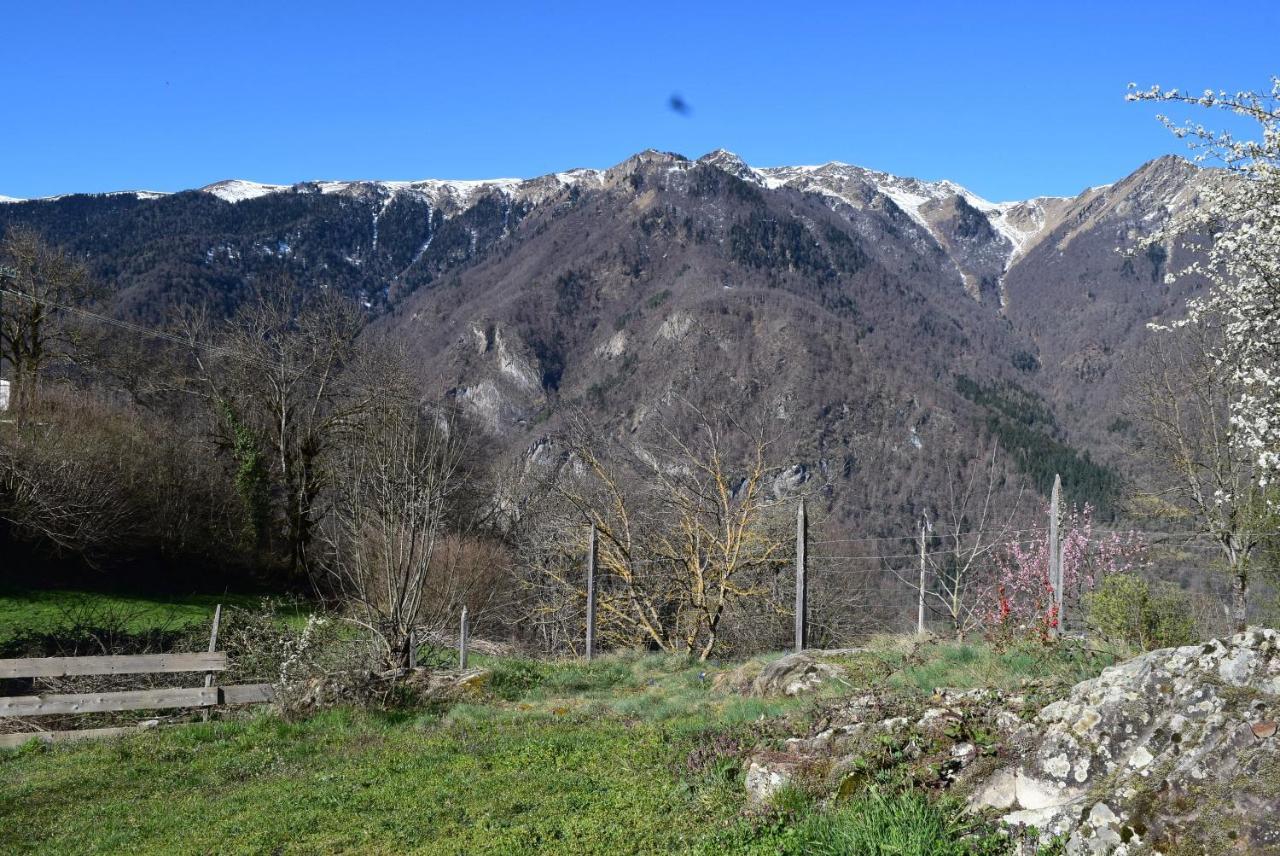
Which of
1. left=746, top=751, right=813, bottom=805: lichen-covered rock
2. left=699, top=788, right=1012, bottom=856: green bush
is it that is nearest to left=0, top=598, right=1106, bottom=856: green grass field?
left=699, top=788, right=1012, bottom=856: green bush

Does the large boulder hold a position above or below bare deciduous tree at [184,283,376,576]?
below

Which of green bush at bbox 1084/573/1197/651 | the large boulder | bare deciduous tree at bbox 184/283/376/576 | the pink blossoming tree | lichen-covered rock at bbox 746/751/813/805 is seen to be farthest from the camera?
bare deciduous tree at bbox 184/283/376/576

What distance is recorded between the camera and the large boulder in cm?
360

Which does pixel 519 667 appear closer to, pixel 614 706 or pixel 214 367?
pixel 614 706

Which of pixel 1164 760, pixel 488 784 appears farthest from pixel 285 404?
pixel 1164 760

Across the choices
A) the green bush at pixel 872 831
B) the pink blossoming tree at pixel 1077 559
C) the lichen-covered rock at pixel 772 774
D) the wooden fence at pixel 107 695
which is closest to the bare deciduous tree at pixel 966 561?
the pink blossoming tree at pixel 1077 559

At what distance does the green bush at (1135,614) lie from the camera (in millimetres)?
13680

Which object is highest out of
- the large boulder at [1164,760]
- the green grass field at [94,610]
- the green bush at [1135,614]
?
Result: the large boulder at [1164,760]

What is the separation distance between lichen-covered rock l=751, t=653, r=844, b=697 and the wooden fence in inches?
243

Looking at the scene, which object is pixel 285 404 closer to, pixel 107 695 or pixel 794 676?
pixel 107 695

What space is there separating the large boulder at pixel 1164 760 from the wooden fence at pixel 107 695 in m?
9.59

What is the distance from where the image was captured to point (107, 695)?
35.3 ft

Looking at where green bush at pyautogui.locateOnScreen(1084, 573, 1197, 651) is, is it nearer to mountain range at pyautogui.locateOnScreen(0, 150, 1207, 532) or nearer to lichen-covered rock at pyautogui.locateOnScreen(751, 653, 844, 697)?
lichen-covered rock at pyautogui.locateOnScreen(751, 653, 844, 697)

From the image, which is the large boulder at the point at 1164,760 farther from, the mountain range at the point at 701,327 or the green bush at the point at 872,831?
the mountain range at the point at 701,327
